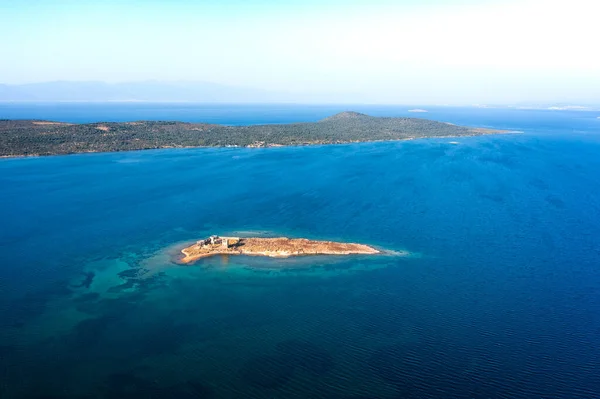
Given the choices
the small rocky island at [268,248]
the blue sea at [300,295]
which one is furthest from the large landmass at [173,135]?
the small rocky island at [268,248]

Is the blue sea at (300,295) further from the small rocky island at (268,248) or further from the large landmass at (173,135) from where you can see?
the large landmass at (173,135)

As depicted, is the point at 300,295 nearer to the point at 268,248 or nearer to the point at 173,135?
the point at 268,248

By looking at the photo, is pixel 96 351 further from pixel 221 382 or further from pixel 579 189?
pixel 579 189

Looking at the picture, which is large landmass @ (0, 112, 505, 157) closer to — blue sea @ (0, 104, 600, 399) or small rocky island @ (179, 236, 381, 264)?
blue sea @ (0, 104, 600, 399)

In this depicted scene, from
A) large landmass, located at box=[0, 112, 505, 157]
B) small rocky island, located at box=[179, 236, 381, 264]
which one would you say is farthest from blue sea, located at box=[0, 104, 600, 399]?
large landmass, located at box=[0, 112, 505, 157]

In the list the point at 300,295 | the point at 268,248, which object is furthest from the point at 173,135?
the point at 300,295

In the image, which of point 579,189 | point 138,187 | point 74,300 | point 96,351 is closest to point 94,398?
point 96,351
